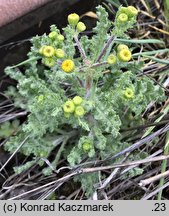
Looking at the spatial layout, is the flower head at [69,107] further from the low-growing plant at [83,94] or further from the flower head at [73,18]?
the flower head at [73,18]

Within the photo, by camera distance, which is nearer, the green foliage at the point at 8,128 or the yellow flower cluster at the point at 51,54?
the yellow flower cluster at the point at 51,54

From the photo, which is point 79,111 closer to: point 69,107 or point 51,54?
point 69,107

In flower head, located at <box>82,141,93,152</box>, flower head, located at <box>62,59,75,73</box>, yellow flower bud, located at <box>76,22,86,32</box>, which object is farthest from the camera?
flower head, located at <box>82,141,93,152</box>

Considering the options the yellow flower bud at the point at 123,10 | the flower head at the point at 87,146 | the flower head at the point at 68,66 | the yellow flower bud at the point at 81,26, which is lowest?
the flower head at the point at 87,146

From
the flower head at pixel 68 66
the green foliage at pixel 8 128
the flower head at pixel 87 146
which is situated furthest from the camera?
the green foliage at pixel 8 128

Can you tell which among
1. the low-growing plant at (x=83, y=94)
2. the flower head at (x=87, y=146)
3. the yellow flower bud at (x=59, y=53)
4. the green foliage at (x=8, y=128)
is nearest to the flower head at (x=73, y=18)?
the low-growing plant at (x=83, y=94)

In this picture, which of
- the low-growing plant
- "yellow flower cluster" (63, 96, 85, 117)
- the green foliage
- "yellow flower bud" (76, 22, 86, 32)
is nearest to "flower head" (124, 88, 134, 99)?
the low-growing plant

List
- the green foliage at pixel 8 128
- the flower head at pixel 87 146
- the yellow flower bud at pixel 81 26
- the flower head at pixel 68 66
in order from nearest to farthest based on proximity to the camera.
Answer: the flower head at pixel 68 66
the yellow flower bud at pixel 81 26
the flower head at pixel 87 146
the green foliage at pixel 8 128

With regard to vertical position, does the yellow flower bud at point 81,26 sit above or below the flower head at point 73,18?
below

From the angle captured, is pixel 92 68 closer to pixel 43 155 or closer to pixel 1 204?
pixel 43 155

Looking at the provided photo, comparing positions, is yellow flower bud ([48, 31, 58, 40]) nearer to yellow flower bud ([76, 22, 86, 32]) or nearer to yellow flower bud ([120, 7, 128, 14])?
yellow flower bud ([76, 22, 86, 32])
